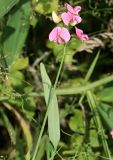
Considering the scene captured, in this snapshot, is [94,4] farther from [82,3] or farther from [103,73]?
[103,73]

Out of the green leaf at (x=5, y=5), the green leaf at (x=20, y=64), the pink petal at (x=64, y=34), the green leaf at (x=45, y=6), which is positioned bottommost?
the pink petal at (x=64, y=34)

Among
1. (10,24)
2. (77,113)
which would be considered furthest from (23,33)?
(77,113)

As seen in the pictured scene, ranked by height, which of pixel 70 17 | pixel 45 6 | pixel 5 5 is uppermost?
pixel 45 6

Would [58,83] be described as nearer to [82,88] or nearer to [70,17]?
[82,88]

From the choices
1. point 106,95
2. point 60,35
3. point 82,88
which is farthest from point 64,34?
point 106,95

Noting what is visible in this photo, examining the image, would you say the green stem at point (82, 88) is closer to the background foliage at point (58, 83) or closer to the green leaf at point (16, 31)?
the background foliage at point (58, 83)

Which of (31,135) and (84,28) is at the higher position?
(84,28)

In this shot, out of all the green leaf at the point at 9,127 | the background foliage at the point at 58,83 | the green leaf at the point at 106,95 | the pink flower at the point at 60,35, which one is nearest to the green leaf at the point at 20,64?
the background foliage at the point at 58,83

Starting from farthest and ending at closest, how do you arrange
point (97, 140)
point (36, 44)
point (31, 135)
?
point (36, 44) → point (31, 135) → point (97, 140)
